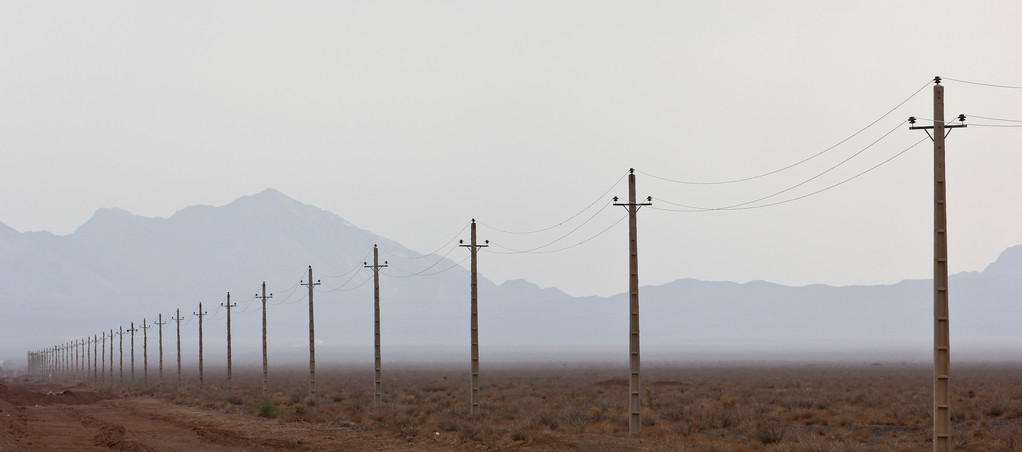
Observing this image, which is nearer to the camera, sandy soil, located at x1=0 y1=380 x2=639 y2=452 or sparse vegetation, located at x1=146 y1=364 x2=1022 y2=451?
sparse vegetation, located at x1=146 y1=364 x2=1022 y2=451

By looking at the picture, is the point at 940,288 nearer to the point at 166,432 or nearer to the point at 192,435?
the point at 192,435

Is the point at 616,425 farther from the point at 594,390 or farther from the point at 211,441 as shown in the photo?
the point at 594,390

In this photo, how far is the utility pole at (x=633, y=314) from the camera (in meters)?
33.5

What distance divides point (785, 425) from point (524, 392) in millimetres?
30122

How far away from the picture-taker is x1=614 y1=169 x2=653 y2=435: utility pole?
33.5 metres

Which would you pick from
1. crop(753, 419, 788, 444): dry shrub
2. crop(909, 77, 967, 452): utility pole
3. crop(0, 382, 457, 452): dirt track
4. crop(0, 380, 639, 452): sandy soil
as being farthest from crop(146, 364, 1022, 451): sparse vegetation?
crop(909, 77, 967, 452): utility pole

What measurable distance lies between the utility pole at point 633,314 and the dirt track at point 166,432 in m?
5.82

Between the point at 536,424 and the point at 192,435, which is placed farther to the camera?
the point at 192,435

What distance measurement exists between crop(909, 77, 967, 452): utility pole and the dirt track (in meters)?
14.8

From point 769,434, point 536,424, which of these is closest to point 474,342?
point 536,424

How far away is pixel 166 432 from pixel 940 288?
28.8 meters

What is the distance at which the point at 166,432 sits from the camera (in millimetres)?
41531

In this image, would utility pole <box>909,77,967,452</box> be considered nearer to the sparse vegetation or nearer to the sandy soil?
the sparse vegetation

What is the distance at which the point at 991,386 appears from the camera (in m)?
63.6
